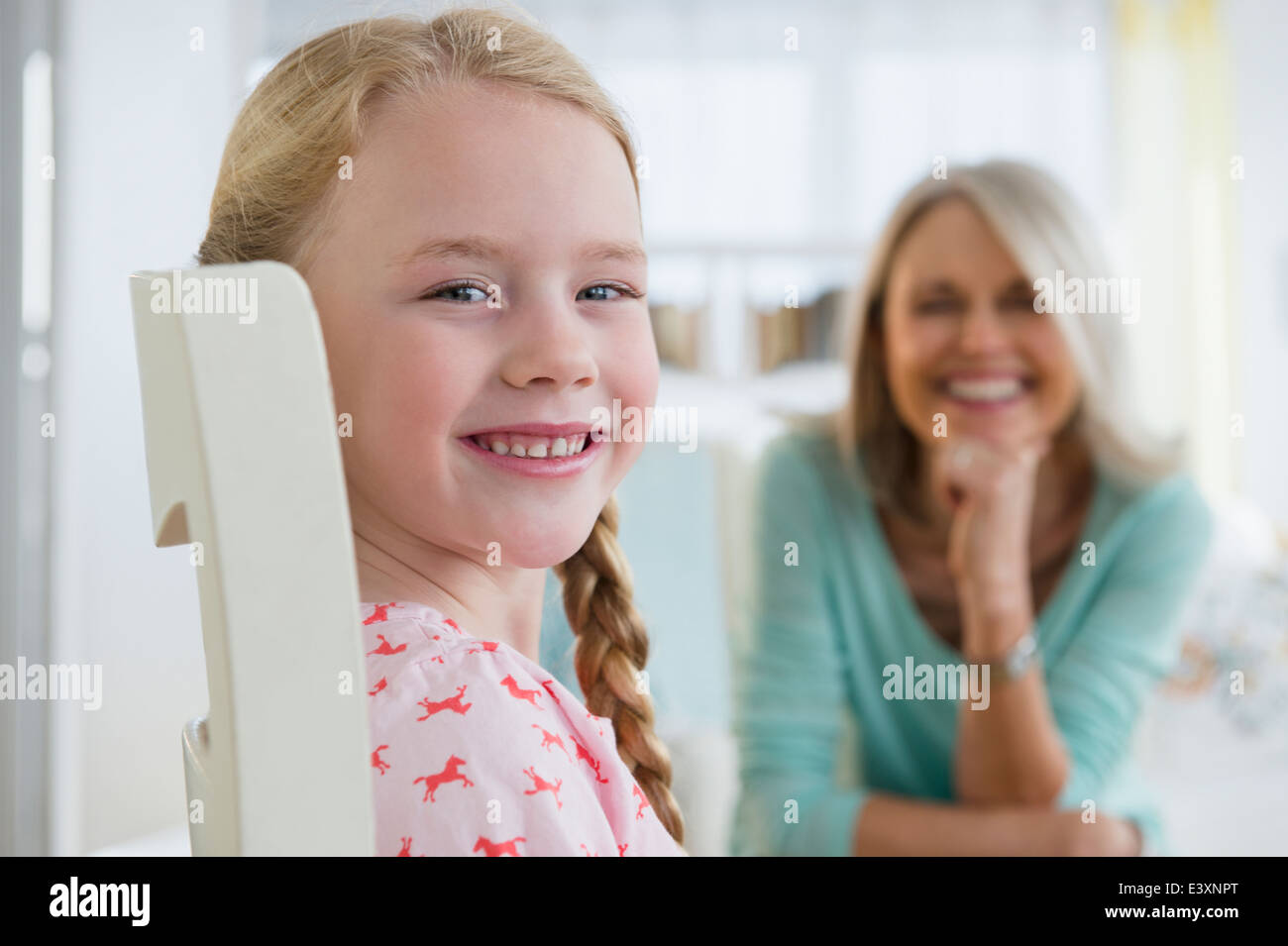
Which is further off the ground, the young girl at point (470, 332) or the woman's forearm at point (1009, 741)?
Result: the young girl at point (470, 332)

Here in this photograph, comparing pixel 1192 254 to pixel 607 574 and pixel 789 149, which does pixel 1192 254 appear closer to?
pixel 789 149

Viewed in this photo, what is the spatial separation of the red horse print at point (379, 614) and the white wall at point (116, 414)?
133 centimetres

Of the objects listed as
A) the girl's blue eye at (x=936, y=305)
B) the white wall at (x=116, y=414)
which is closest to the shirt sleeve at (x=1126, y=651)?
the girl's blue eye at (x=936, y=305)

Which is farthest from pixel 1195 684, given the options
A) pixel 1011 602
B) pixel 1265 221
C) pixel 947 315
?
pixel 1265 221

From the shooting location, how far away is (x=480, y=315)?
448mm

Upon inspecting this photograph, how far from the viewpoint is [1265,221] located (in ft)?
10.0

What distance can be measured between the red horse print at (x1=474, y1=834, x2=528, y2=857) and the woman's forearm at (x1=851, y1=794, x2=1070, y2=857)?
0.99 m

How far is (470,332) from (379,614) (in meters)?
0.11

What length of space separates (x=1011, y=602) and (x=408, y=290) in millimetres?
1059

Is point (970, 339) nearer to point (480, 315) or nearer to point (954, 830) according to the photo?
point (954, 830)

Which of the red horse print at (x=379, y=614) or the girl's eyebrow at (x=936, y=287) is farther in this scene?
the girl's eyebrow at (x=936, y=287)

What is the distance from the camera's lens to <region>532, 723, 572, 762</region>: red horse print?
39 centimetres

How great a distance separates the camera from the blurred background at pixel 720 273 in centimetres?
158

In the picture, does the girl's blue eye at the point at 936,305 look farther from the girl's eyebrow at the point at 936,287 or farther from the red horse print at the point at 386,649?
the red horse print at the point at 386,649
